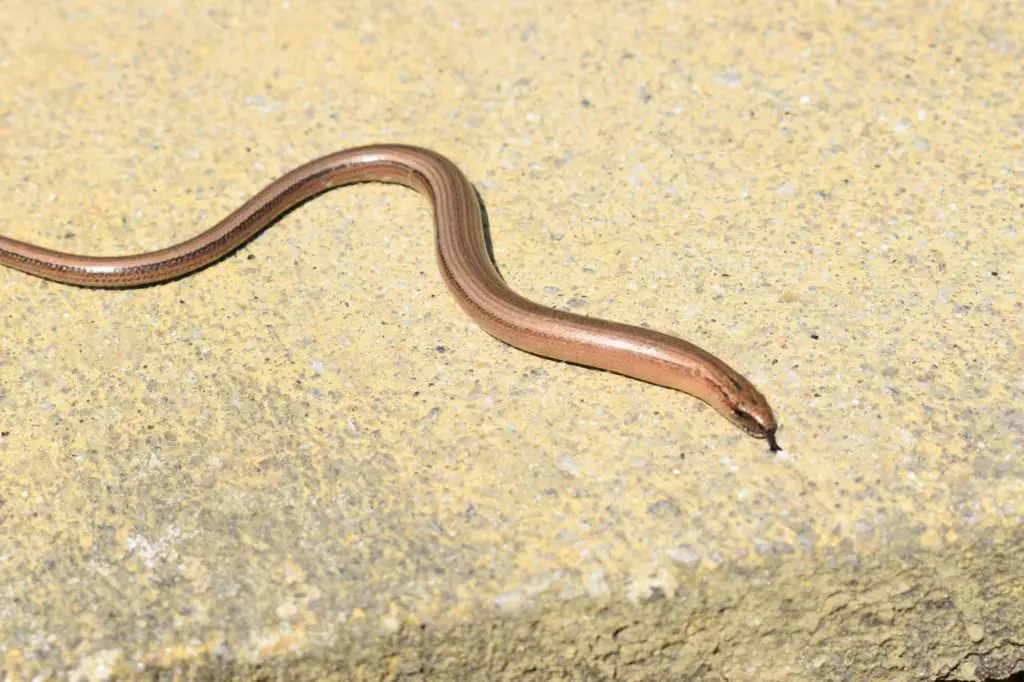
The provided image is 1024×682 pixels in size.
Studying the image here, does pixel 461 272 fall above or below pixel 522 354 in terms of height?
above

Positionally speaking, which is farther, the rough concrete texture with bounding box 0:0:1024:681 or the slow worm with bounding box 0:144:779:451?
the slow worm with bounding box 0:144:779:451

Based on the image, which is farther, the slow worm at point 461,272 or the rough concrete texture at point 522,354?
the slow worm at point 461,272

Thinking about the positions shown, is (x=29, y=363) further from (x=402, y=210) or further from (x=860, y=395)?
(x=860, y=395)

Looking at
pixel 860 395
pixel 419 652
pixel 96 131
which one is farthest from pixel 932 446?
pixel 96 131

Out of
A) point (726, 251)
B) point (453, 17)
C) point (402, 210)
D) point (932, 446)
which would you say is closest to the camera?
point (932, 446)
